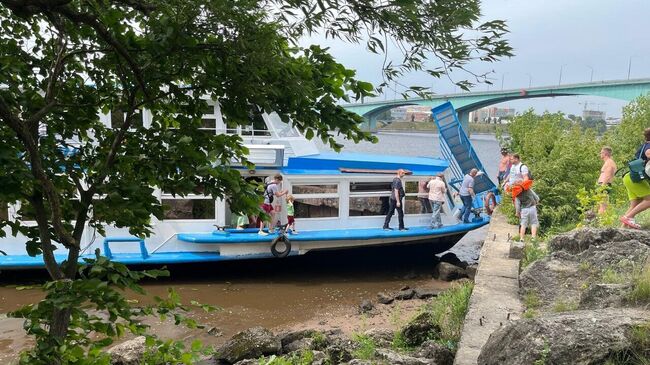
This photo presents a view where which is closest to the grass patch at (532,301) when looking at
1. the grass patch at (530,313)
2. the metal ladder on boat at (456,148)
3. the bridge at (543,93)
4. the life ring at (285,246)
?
the grass patch at (530,313)

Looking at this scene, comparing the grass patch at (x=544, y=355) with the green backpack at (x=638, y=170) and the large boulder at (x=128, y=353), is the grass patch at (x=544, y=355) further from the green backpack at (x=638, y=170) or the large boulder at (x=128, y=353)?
the large boulder at (x=128, y=353)

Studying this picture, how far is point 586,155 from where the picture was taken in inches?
443

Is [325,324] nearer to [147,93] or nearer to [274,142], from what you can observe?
[274,142]

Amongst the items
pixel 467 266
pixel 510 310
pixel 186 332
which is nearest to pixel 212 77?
pixel 510 310

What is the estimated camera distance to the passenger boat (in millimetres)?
9945

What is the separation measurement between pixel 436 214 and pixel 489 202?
2.18 metres

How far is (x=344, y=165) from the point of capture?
10.8m

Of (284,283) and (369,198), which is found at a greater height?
(369,198)

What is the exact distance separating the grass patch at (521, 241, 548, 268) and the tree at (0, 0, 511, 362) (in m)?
4.97

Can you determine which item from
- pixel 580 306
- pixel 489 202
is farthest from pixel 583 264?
pixel 489 202

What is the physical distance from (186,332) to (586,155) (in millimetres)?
8722

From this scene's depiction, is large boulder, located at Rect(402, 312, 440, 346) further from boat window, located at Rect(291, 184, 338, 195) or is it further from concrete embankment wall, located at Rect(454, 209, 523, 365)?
boat window, located at Rect(291, 184, 338, 195)

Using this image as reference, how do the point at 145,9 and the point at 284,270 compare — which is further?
the point at 284,270

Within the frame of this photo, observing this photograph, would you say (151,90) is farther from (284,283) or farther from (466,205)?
(466,205)
